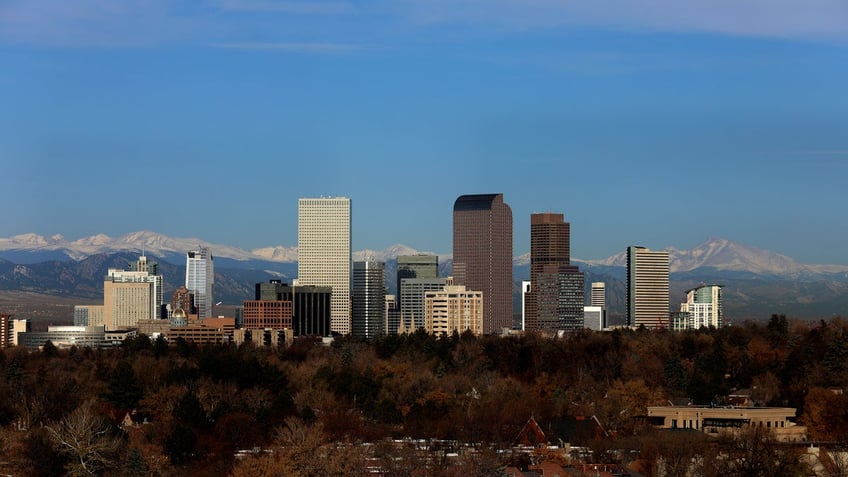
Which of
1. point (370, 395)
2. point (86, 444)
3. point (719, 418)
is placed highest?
point (370, 395)

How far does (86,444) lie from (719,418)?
33739 millimetres

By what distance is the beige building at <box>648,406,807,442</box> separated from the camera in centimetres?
8388

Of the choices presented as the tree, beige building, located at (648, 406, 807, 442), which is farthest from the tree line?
beige building, located at (648, 406, 807, 442)

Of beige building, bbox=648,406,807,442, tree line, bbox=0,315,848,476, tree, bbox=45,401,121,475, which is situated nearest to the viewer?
tree, bbox=45,401,121,475

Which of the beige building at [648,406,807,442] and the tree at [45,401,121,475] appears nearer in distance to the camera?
the tree at [45,401,121,475]

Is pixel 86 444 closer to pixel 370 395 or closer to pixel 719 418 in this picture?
pixel 370 395

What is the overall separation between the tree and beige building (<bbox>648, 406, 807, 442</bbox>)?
1147 inches

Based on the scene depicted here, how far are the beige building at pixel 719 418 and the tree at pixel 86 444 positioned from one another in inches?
1147

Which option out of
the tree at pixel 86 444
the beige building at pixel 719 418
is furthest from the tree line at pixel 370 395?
the beige building at pixel 719 418

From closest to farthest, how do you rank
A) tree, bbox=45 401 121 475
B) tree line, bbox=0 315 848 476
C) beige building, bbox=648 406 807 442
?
tree, bbox=45 401 121 475 → tree line, bbox=0 315 848 476 → beige building, bbox=648 406 807 442

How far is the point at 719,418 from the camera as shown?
281ft

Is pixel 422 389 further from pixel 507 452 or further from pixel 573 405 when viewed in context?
pixel 507 452

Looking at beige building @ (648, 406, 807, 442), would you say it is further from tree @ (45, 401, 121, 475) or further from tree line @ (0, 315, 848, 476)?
tree @ (45, 401, 121, 475)

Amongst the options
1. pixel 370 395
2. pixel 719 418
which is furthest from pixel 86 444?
pixel 719 418
